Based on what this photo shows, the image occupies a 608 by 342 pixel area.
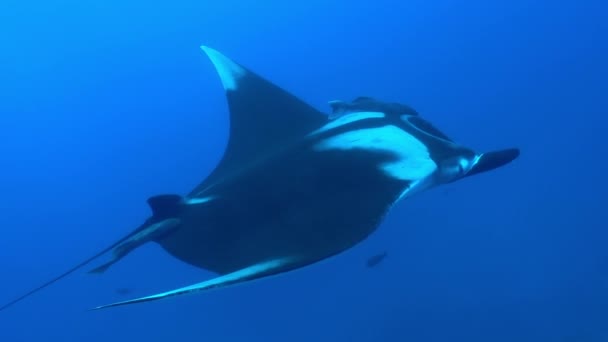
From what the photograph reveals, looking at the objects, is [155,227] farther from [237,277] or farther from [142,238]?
[237,277]

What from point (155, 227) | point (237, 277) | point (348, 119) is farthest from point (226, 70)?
point (237, 277)

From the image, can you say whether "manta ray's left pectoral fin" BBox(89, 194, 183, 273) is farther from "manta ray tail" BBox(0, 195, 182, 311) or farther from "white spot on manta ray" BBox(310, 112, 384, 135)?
"white spot on manta ray" BBox(310, 112, 384, 135)

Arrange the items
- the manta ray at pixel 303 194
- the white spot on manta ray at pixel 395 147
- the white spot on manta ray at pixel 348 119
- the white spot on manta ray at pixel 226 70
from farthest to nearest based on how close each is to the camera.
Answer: the white spot on manta ray at pixel 226 70 → the white spot on manta ray at pixel 348 119 → the white spot on manta ray at pixel 395 147 → the manta ray at pixel 303 194

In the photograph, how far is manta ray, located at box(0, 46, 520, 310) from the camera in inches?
73.4

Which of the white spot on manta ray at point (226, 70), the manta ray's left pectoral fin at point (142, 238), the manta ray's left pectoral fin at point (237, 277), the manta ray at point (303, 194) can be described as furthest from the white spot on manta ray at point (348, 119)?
the manta ray's left pectoral fin at point (237, 277)

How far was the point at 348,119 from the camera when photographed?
9.09 feet

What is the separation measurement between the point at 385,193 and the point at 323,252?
0.43m

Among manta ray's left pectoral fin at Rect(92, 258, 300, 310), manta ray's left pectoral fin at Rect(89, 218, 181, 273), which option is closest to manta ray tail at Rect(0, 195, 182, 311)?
manta ray's left pectoral fin at Rect(89, 218, 181, 273)

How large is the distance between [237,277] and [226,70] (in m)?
1.90

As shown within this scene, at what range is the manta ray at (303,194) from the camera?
1.86m

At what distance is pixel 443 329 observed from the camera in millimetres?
9844

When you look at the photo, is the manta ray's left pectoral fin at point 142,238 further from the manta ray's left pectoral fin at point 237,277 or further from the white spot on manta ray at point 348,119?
the white spot on manta ray at point 348,119

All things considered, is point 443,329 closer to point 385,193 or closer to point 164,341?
point 164,341

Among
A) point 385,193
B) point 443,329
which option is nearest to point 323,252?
point 385,193
